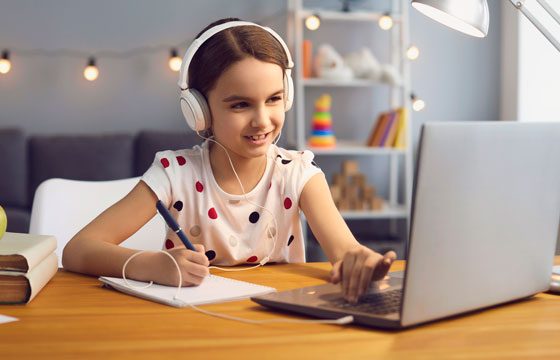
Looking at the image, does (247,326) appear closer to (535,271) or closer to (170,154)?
(535,271)

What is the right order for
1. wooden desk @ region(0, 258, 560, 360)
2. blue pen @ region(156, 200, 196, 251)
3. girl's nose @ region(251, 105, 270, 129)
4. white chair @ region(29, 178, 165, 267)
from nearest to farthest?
wooden desk @ region(0, 258, 560, 360) < blue pen @ region(156, 200, 196, 251) < girl's nose @ region(251, 105, 270, 129) < white chair @ region(29, 178, 165, 267)

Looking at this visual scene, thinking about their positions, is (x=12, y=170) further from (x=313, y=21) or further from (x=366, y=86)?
(x=366, y=86)

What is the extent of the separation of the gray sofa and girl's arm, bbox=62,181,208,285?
275 centimetres

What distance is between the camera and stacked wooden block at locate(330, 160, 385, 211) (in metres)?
4.20

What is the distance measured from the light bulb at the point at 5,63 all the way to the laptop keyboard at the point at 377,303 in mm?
3715

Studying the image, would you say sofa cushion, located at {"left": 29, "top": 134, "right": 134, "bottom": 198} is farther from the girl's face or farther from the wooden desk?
the wooden desk

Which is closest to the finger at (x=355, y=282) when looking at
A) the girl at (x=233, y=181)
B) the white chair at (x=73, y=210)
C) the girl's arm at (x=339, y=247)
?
the girl's arm at (x=339, y=247)

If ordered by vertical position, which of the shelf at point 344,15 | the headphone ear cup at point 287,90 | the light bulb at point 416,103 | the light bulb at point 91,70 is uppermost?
the shelf at point 344,15

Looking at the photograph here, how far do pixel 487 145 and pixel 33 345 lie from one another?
21.2 inches

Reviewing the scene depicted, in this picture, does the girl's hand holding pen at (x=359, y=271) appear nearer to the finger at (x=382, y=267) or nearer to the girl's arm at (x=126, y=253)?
the finger at (x=382, y=267)

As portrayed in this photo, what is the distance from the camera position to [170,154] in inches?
60.4

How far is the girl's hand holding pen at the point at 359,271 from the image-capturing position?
965 millimetres

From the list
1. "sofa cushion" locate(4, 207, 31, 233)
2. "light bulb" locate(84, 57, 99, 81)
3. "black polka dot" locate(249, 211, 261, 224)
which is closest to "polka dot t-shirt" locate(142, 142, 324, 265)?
"black polka dot" locate(249, 211, 261, 224)

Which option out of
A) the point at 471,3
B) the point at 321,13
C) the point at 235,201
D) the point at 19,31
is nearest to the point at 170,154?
the point at 235,201
